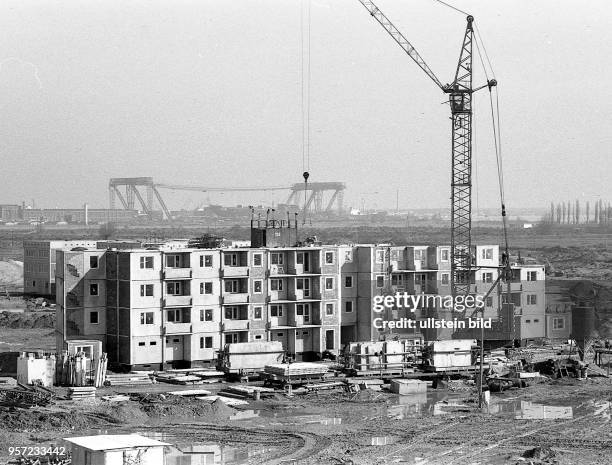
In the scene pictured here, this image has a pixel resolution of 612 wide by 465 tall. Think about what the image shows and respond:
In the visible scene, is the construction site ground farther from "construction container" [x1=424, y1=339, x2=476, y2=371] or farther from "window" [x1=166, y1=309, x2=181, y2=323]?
"window" [x1=166, y1=309, x2=181, y2=323]

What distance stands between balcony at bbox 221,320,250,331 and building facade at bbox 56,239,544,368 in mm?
40

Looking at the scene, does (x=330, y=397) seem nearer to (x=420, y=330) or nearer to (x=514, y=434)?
(x=514, y=434)

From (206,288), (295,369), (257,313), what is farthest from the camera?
(257,313)

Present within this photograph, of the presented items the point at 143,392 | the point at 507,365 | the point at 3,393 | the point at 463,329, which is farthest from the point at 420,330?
the point at 3,393

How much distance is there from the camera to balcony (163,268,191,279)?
155 ft

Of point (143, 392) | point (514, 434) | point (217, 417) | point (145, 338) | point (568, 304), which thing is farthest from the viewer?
point (568, 304)

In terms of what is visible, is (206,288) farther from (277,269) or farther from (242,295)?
(277,269)

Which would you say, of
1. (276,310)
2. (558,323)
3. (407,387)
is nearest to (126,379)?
(276,310)

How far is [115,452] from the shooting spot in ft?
80.4

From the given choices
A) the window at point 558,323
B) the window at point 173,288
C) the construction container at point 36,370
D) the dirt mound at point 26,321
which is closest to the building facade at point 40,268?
the dirt mound at point 26,321

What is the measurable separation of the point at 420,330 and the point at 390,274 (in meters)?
2.76

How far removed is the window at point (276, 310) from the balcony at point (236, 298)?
1313mm

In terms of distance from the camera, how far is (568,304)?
64.9 metres

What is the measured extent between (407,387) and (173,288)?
10550 mm
